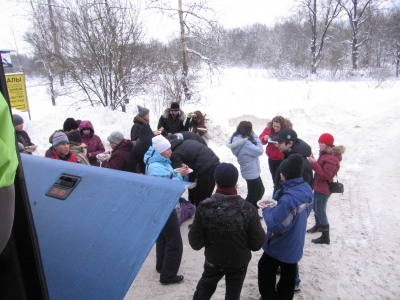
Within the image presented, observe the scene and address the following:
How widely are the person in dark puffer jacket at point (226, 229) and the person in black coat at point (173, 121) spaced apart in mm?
3823

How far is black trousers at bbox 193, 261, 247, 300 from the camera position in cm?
298

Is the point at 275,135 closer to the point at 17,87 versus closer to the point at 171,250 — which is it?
the point at 171,250

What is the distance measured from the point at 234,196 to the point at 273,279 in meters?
1.17

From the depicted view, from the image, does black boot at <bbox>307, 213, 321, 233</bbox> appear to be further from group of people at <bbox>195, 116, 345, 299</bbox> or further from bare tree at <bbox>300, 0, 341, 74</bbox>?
bare tree at <bbox>300, 0, 341, 74</bbox>

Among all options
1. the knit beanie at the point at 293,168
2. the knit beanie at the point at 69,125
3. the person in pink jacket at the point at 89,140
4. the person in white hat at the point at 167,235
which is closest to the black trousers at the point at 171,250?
the person in white hat at the point at 167,235

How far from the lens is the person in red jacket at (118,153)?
4.89 m

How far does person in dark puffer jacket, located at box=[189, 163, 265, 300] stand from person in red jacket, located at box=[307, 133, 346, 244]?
188cm

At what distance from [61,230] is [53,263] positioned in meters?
0.21

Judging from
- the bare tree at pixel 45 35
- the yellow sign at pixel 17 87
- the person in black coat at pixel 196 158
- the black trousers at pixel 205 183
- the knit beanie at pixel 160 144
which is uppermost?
the bare tree at pixel 45 35

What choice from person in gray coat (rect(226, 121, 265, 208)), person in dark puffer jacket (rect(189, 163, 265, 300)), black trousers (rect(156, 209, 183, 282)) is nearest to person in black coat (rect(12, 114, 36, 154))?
black trousers (rect(156, 209, 183, 282))

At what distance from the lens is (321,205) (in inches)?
178

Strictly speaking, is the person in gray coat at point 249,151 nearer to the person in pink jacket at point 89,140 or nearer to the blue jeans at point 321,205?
the blue jeans at point 321,205

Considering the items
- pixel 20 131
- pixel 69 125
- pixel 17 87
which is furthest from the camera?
pixel 17 87

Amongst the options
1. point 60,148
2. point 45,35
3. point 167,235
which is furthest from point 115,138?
point 45,35
